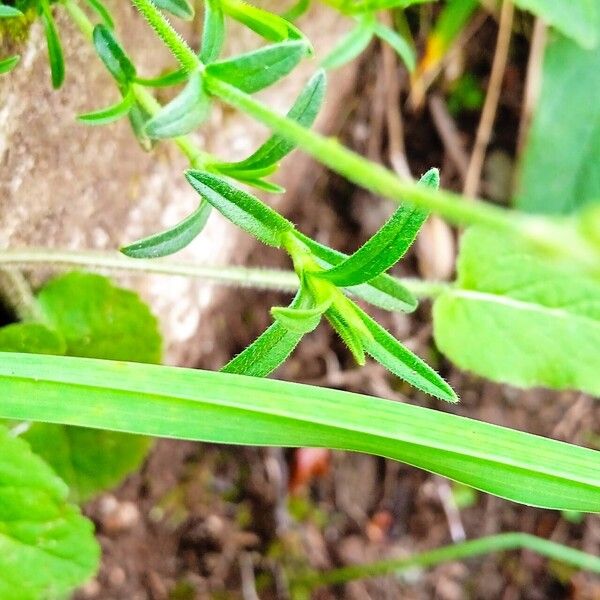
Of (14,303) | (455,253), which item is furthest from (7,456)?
(455,253)

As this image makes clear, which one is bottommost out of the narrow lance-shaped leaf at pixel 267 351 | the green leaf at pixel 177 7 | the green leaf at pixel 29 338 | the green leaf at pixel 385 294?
the green leaf at pixel 29 338

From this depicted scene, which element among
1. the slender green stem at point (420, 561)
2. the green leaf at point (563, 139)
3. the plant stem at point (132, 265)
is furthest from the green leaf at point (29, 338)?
the green leaf at point (563, 139)

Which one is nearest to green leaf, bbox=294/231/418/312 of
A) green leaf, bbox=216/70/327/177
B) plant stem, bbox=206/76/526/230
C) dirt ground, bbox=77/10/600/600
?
green leaf, bbox=216/70/327/177

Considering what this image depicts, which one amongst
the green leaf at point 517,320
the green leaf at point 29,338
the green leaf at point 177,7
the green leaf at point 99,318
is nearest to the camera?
the green leaf at point 177,7

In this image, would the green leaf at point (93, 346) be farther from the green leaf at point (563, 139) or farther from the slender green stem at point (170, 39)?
the green leaf at point (563, 139)

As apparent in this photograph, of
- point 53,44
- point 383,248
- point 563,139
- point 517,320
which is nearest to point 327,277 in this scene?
point 383,248
